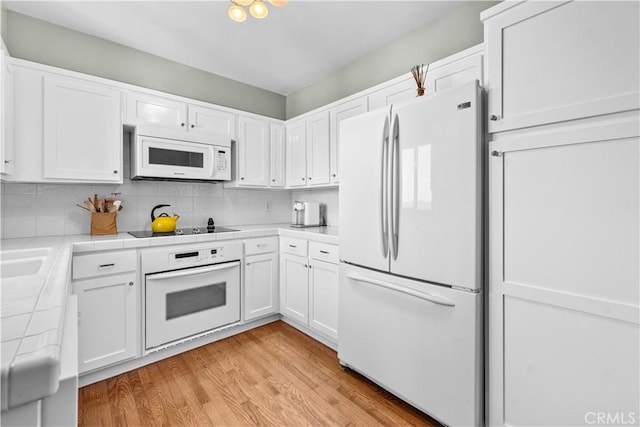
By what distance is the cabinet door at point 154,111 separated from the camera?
8.00 ft

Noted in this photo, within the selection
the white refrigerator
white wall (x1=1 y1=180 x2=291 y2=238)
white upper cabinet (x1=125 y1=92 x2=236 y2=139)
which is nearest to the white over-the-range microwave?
white upper cabinet (x1=125 y1=92 x2=236 y2=139)

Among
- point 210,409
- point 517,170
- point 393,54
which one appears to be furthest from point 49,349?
point 393,54

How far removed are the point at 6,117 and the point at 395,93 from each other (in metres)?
2.65

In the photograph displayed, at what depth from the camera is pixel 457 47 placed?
2230 mm

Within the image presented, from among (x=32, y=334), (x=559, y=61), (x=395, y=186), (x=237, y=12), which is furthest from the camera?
(x=237, y=12)

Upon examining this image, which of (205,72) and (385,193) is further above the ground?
(205,72)

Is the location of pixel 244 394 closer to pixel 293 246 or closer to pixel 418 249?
pixel 293 246

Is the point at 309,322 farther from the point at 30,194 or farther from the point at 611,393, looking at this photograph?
the point at 30,194

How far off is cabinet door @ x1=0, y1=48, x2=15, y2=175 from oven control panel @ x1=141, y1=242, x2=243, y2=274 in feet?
3.12

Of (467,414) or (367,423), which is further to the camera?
(367,423)

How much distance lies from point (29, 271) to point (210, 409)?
121 centimetres

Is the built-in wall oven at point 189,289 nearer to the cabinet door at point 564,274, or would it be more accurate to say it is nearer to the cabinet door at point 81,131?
the cabinet door at point 81,131

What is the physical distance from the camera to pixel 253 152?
318 centimetres

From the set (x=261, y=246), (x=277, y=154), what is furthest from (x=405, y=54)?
(x=261, y=246)
